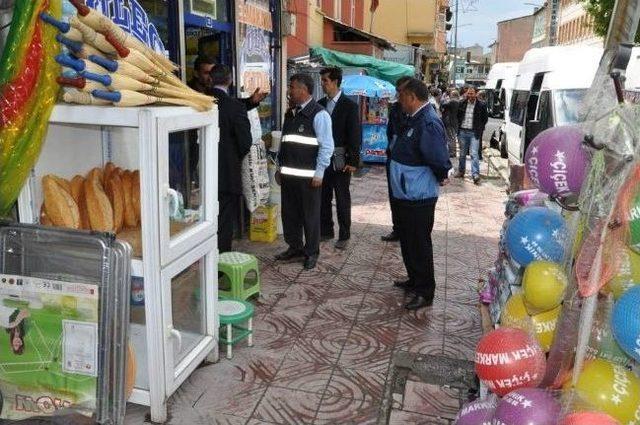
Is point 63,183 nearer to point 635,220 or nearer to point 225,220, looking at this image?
point 225,220

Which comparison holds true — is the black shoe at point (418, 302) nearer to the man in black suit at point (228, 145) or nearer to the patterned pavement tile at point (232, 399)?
the patterned pavement tile at point (232, 399)

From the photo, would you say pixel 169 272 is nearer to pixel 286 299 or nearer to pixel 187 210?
pixel 187 210

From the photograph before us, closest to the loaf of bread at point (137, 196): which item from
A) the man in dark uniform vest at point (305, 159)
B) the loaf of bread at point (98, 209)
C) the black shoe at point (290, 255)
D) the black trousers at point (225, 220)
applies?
the loaf of bread at point (98, 209)

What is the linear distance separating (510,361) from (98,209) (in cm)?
211

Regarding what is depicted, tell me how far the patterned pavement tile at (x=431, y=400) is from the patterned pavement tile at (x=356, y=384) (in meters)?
0.18

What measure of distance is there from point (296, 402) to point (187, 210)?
1303mm

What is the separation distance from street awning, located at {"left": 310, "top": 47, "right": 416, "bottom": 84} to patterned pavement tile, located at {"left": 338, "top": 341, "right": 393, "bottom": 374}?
8320 millimetres

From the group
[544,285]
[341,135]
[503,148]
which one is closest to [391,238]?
[341,135]

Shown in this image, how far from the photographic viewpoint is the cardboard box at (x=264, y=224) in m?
6.15

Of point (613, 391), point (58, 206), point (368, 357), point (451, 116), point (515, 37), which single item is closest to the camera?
point (613, 391)

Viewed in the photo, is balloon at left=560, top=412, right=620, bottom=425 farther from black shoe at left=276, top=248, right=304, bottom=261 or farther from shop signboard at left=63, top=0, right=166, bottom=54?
black shoe at left=276, top=248, right=304, bottom=261

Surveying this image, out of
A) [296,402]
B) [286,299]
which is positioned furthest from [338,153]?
[296,402]

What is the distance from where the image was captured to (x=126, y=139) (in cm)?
314

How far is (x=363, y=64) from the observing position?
39.7ft
